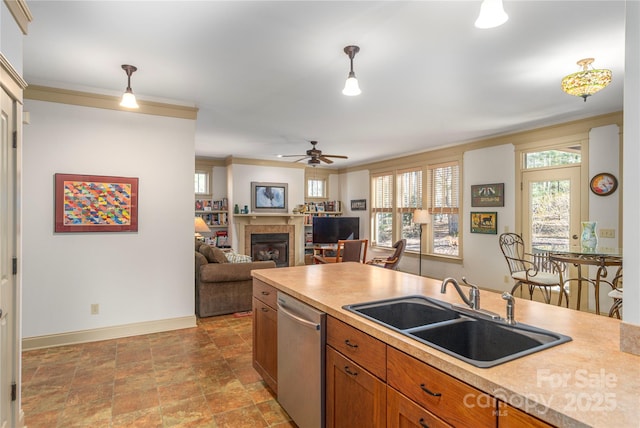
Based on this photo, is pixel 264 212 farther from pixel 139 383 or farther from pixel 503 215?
pixel 139 383

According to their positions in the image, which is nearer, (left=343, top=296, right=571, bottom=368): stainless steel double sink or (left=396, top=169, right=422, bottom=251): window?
(left=343, top=296, right=571, bottom=368): stainless steel double sink

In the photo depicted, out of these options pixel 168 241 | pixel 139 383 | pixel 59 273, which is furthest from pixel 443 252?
pixel 59 273

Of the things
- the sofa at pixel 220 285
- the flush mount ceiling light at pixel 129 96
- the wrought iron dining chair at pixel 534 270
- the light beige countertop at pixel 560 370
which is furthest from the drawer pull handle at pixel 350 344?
Answer: the sofa at pixel 220 285

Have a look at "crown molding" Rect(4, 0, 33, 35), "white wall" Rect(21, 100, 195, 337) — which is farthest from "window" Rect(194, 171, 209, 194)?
"crown molding" Rect(4, 0, 33, 35)

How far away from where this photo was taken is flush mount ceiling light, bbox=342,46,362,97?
249 centimetres

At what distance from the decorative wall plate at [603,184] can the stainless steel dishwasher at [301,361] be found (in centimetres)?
442

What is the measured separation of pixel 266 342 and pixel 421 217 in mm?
4947

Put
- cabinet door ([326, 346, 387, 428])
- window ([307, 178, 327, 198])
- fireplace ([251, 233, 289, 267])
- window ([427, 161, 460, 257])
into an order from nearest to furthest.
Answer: cabinet door ([326, 346, 387, 428])
window ([427, 161, 460, 257])
fireplace ([251, 233, 289, 267])
window ([307, 178, 327, 198])

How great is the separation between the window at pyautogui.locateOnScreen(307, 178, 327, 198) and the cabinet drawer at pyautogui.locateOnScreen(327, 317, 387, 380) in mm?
7800

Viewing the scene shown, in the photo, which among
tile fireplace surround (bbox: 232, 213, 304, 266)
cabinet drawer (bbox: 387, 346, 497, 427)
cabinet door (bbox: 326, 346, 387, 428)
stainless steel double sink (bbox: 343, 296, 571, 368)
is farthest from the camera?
tile fireplace surround (bbox: 232, 213, 304, 266)

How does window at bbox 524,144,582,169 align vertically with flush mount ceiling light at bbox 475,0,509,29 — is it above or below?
below

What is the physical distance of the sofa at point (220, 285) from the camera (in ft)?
14.8

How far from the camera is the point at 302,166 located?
875cm

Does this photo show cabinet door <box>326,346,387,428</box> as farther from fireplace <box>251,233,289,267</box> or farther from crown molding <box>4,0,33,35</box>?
fireplace <box>251,233,289,267</box>
